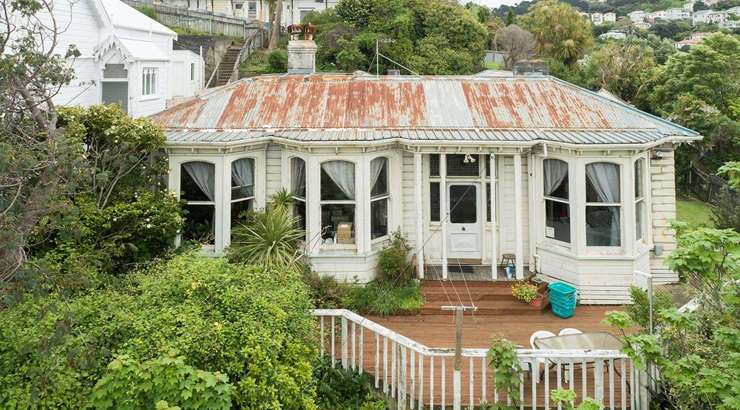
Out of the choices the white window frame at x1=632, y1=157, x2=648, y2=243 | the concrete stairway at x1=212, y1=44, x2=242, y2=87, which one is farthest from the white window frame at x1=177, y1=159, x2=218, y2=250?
the concrete stairway at x1=212, y1=44, x2=242, y2=87

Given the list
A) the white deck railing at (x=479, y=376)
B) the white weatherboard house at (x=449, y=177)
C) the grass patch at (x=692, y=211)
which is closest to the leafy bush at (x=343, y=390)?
the white deck railing at (x=479, y=376)

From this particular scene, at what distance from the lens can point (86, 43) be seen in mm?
13688

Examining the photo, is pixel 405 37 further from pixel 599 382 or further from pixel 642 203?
pixel 599 382

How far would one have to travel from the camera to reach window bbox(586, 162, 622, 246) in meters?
11.6

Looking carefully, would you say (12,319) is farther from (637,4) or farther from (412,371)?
(637,4)

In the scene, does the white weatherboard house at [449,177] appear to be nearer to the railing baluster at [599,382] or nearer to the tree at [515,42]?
the railing baluster at [599,382]

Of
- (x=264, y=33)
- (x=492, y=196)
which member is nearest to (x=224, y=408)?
(x=492, y=196)

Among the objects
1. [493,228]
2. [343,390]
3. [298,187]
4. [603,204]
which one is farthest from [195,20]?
[343,390]

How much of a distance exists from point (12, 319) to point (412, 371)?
5.03m

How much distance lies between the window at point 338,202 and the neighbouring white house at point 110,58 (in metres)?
5.62

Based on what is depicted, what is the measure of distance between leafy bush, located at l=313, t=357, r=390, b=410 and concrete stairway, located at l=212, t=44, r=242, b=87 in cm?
2845

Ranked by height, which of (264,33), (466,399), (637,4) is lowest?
(466,399)

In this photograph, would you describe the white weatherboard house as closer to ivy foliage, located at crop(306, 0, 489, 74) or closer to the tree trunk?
ivy foliage, located at crop(306, 0, 489, 74)

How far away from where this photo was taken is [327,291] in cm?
1059
